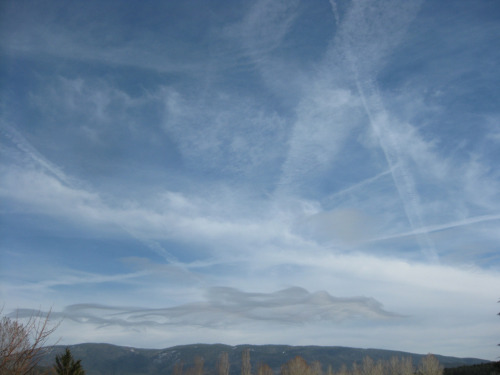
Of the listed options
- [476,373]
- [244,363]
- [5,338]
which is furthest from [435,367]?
[5,338]

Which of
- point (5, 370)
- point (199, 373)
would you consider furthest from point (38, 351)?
point (199, 373)

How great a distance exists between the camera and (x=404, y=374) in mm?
94625

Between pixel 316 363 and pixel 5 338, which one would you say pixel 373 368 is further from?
pixel 5 338

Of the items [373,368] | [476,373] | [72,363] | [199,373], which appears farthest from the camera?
[199,373]

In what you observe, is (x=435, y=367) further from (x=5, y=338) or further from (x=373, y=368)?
(x=5, y=338)

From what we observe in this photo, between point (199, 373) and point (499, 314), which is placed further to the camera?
point (199, 373)

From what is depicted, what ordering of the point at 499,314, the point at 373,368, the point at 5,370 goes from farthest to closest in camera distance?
the point at 373,368, the point at 499,314, the point at 5,370

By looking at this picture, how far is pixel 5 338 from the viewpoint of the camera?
63.4ft

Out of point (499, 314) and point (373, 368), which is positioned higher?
point (499, 314)

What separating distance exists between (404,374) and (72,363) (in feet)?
278

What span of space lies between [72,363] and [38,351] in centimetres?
2707

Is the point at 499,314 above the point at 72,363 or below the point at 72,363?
above

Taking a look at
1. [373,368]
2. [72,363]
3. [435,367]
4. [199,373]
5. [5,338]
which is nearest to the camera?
[5,338]

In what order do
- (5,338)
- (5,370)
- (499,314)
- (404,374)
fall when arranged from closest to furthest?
(5,370) < (5,338) < (499,314) < (404,374)
